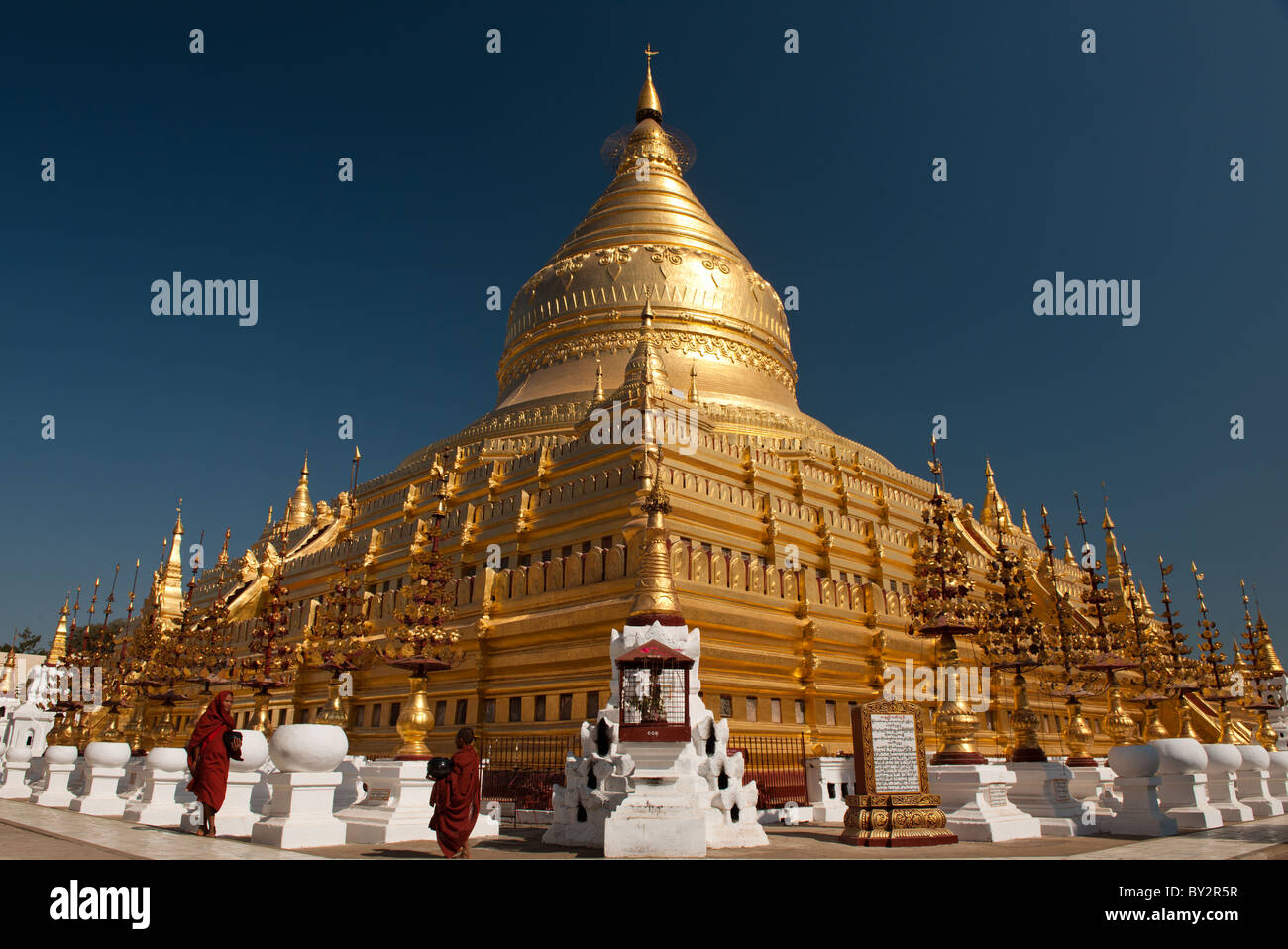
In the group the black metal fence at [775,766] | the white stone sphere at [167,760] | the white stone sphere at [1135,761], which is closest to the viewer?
the white stone sphere at [1135,761]

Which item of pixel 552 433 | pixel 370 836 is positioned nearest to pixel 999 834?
pixel 370 836

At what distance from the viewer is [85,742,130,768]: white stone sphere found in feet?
56.9

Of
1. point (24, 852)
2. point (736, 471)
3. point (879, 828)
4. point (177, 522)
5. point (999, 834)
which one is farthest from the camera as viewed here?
point (177, 522)

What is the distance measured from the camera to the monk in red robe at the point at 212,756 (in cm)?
1216

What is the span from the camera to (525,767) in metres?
17.8

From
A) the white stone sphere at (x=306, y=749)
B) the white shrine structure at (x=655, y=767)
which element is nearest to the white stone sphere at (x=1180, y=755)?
the white shrine structure at (x=655, y=767)

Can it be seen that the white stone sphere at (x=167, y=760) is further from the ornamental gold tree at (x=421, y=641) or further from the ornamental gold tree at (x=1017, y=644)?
the ornamental gold tree at (x=1017, y=644)

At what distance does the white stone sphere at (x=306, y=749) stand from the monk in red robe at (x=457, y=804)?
1940mm

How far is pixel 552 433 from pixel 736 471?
8635mm

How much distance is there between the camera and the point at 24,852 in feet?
33.6

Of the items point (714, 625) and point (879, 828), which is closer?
point (879, 828)
